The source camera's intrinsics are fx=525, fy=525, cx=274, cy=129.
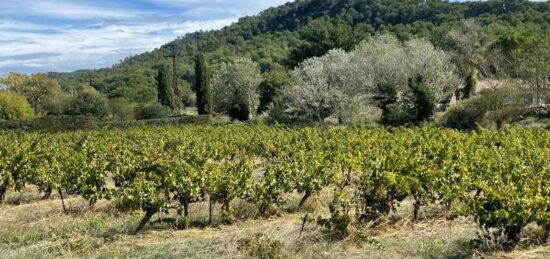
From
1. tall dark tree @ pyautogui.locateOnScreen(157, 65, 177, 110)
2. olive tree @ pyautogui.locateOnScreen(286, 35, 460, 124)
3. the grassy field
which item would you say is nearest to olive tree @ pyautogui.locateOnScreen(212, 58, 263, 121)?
olive tree @ pyautogui.locateOnScreen(286, 35, 460, 124)

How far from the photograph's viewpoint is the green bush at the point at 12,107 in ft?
181

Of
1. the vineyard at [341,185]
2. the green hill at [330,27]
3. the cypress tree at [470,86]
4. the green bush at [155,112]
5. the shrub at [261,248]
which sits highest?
the green hill at [330,27]

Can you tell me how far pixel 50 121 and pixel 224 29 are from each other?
12377 cm

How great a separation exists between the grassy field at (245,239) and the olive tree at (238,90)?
34.6 metres

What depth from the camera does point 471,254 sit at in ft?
20.8

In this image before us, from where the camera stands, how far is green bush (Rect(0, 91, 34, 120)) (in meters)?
55.3

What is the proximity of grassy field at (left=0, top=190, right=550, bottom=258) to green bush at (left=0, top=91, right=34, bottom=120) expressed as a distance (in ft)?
167

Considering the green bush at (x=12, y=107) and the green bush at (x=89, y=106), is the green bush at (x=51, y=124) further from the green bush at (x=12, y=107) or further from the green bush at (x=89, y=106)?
the green bush at (x=12, y=107)

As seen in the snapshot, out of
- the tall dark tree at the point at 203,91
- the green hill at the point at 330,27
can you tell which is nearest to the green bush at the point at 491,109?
the green hill at the point at 330,27

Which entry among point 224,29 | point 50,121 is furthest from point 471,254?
point 224,29

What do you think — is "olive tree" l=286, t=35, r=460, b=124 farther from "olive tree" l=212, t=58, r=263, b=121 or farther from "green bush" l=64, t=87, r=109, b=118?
"green bush" l=64, t=87, r=109, b=118

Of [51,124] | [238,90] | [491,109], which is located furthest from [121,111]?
[491,109]

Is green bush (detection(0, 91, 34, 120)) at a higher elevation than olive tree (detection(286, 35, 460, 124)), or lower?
lower

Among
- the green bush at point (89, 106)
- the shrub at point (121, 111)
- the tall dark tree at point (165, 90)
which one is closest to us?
the shrub at point (121, 111)
